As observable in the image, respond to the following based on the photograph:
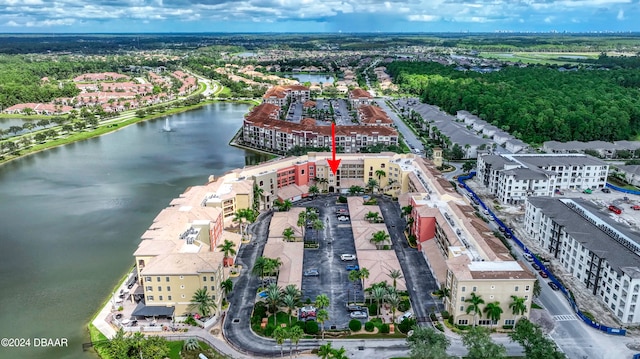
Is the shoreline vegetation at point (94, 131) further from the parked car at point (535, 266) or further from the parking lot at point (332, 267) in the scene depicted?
the parked car at point (535, 266)

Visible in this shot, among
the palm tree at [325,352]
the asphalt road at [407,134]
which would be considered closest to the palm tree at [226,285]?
the palm tree at [325,352]

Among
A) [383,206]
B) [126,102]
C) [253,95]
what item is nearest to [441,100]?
[253,95]

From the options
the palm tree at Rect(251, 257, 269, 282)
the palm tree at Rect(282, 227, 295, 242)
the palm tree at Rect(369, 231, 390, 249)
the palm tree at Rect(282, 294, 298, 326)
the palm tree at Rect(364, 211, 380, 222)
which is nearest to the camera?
the palm tree at Rect(282, 294, 298, 326)

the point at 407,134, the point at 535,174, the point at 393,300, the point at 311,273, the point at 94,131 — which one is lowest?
the point at 311,273

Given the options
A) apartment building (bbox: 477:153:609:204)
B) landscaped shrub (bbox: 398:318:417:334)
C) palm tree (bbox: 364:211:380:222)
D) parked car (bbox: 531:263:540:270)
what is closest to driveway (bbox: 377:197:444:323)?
palm tree (bbox: 364:211:380:222)

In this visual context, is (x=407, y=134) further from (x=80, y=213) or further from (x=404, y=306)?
(x=404, y=306)

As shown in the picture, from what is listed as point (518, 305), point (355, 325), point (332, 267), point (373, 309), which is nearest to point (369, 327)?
point (355, 325)

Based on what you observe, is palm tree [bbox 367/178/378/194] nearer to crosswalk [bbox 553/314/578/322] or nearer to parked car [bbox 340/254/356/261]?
parked car [bbox 340/254/356/261]
